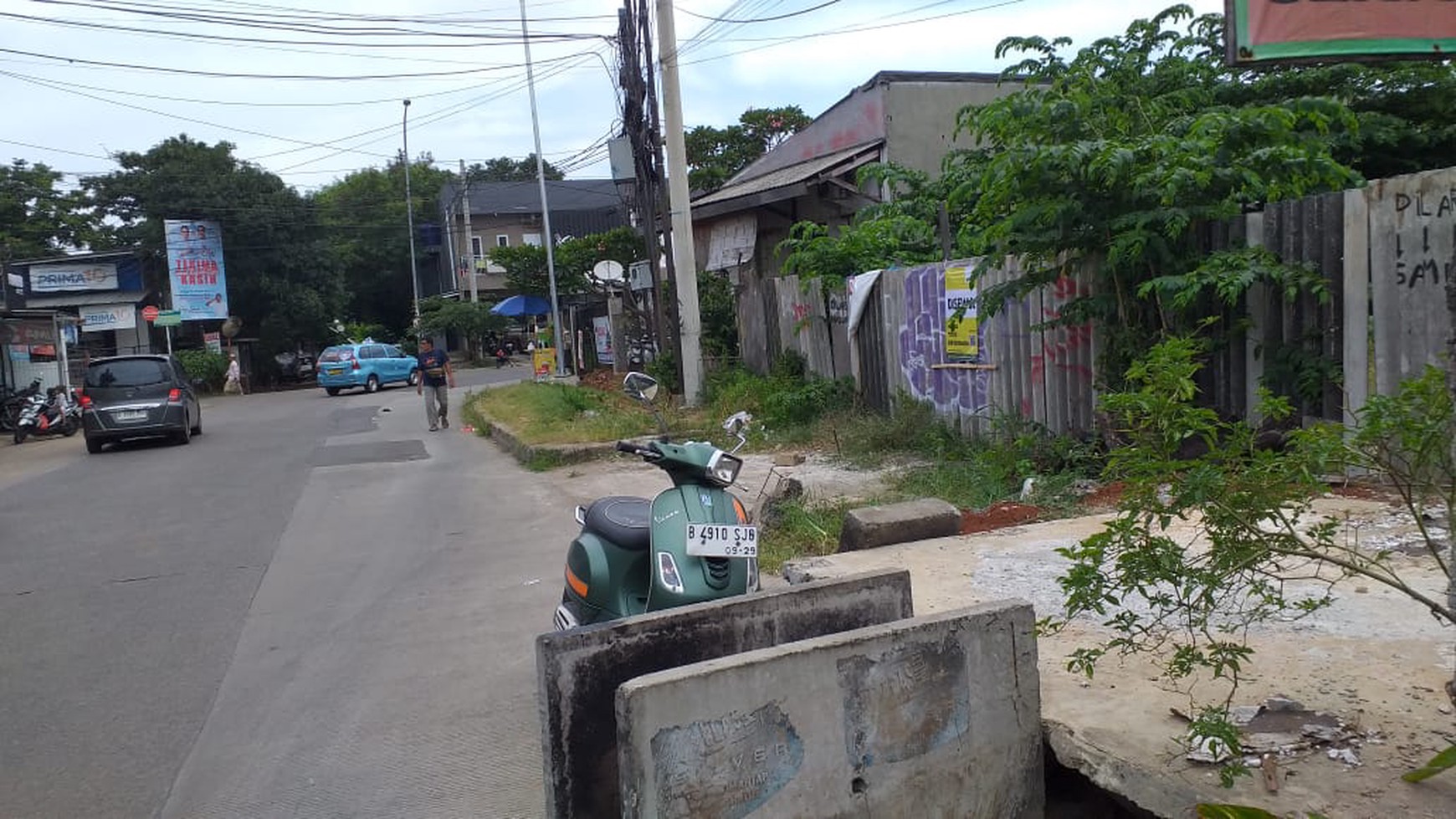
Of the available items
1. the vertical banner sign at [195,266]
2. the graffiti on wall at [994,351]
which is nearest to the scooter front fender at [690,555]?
the graffiti on wall at [994,351]

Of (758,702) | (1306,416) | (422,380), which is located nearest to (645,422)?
(422,380)

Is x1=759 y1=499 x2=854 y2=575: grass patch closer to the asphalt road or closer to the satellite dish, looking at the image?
the asphalt road

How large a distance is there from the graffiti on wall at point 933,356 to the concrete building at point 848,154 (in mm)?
5715

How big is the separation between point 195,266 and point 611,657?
40882mm

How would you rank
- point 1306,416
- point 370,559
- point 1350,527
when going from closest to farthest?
point 1350,527 < point 1306,416 < point 370,559

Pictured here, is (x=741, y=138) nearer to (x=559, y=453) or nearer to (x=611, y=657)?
(x=559, y=453)

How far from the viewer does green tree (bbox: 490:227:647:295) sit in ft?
87.1

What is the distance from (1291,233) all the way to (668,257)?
1106cm

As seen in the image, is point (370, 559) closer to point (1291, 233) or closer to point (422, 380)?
point (1291, 233)

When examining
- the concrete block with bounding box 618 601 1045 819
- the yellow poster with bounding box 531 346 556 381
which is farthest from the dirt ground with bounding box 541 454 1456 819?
the yellow poster with bounding box 531 346 556 381

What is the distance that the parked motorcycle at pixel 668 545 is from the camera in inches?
169

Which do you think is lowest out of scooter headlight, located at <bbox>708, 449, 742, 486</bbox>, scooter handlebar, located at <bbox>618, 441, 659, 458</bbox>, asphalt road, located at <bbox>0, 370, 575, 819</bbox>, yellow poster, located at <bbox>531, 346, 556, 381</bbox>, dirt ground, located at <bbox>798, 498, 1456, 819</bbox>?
asphalt road, located at <bbox>0, 370, 575, 819</bbox>

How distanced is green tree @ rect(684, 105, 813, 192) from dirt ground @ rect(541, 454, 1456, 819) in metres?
32.9

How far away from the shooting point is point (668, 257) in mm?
17250
